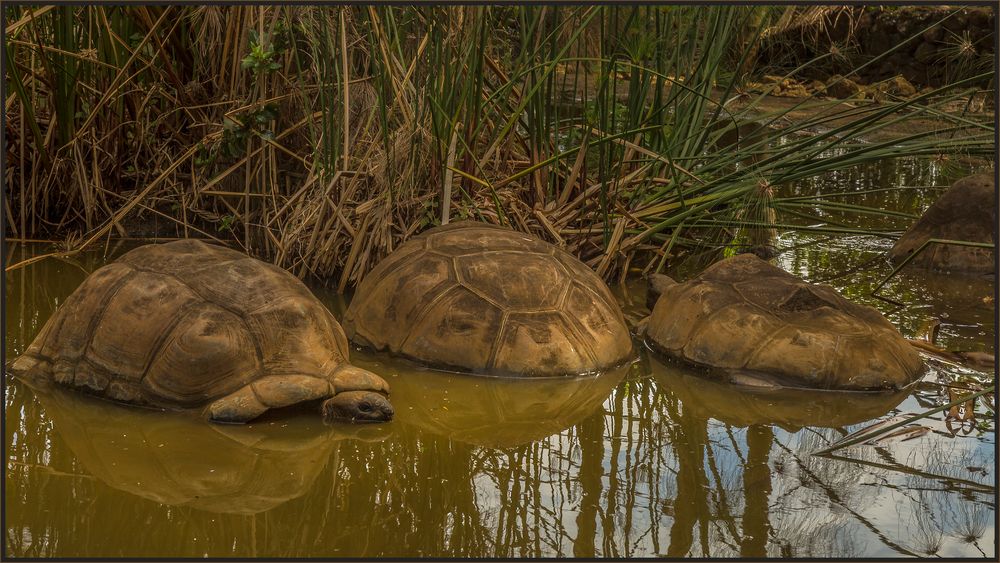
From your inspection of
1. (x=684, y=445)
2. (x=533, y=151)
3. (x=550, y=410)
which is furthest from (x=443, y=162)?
(x=684, y=445)

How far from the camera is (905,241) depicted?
20.9 ft

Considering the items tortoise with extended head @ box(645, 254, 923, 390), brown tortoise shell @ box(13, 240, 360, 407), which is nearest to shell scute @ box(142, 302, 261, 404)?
brown tortoise shell @ box(13, 240, 360, 407)

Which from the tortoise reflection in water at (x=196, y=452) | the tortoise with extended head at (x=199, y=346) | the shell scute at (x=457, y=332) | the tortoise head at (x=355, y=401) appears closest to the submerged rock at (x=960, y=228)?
the shell scute at (x=457, y=332)

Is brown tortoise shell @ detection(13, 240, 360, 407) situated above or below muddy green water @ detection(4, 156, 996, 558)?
above

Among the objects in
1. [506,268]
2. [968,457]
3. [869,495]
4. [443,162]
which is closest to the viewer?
[869,495]

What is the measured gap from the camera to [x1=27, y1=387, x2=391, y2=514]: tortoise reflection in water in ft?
10.4

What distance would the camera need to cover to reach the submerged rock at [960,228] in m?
6.13

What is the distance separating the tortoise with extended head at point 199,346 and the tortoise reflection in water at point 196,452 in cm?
7

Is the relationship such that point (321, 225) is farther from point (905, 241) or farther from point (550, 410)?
point (905, 241)

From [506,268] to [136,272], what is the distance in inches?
58.9

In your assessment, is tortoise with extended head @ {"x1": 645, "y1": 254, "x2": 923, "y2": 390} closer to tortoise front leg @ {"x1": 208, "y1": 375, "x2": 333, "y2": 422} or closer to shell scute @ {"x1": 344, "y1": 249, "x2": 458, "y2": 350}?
shell scute @ {"x1": 344, "y1": 249, "x2": 458, "y2": 350}

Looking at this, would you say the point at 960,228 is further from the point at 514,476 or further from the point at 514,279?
the point at 514,476

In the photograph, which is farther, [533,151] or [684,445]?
[533,151]

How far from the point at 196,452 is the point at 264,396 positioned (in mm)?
329
